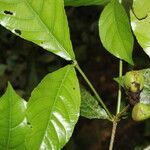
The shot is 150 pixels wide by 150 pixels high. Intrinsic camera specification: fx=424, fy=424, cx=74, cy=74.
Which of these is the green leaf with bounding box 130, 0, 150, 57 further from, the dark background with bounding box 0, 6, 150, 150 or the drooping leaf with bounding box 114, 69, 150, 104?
the dark background with bounding box 0, 6, 150, 150

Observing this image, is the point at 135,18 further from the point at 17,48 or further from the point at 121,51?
the point at 17,48

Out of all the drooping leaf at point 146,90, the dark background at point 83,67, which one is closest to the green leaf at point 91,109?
the drooping leaf at point 146,90

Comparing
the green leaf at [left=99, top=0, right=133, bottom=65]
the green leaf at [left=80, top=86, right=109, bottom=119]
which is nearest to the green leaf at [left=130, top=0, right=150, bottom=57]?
the green leaf at [left=99, top=0, right=133, bottom=65]

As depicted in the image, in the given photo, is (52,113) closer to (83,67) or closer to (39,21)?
(39,21)

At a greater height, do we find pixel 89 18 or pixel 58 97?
pixel 58 97

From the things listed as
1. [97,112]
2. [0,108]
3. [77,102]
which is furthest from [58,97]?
[97,112]

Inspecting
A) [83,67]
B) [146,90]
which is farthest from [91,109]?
[83,67]

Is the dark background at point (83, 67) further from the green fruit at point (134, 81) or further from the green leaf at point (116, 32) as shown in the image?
the green fruit at point (134, 81)
